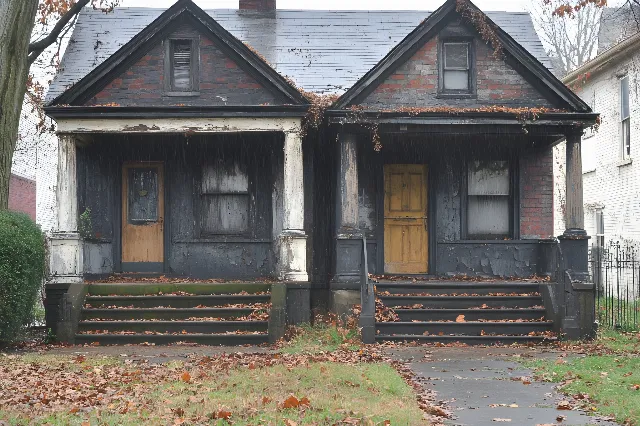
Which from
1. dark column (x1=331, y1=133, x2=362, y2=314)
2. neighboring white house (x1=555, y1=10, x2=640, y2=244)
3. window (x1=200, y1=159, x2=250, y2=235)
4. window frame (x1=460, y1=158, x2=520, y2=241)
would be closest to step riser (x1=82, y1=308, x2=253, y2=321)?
dark column (x1=331, y1=133, x2=362, y2=314)

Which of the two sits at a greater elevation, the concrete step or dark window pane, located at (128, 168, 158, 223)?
dark window pane, located at (128, 168, 158, 223)

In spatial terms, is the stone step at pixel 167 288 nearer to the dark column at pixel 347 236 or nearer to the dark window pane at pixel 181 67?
the dark column at pixel 347 236

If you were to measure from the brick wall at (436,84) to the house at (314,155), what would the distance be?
0.03 meters

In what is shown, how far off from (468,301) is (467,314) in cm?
38

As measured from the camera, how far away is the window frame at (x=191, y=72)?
1584cm

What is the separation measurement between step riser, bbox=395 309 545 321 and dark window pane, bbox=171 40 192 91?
6061mm

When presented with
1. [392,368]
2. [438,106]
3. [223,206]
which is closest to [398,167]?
[438,106]

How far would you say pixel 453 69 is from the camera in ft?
52.6

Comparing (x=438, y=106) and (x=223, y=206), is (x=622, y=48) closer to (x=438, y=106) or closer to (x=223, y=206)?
(x=438, y=106)

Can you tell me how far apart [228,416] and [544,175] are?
1183 cm

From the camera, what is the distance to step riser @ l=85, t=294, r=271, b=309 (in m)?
14.8

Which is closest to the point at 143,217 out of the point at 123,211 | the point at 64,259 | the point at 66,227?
the point at 123,211

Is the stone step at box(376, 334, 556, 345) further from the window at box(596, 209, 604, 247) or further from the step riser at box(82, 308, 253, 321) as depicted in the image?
the window at box(596, 209, 604, 247)

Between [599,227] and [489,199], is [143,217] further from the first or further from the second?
[599,227]
